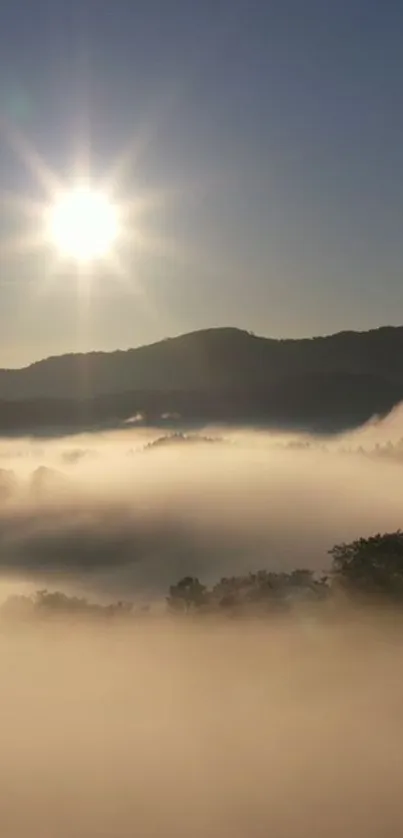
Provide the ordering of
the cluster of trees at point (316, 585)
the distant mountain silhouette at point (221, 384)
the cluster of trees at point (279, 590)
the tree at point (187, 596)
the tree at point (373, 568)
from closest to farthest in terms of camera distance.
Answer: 1. the tree at point (373, 568)
2. the cluster of trees at point (316, 585)
3. the cluster of trees at point (279, 590)
4. the tree at point (187, 596)
5. the distant mountain silhouette at point (221, 384)

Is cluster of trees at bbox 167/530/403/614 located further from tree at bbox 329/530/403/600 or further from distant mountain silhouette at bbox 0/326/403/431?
distant mountain silhouette at bbox 0/326/403/431

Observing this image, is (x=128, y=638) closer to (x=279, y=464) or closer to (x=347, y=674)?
(x=347, y=674)

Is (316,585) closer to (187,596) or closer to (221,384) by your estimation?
(187,596)

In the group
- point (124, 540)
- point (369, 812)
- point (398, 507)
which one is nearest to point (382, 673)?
point (369, 812)

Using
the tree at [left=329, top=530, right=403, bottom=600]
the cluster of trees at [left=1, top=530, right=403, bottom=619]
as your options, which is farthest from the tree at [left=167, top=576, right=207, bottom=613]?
the tree at [left=329, top=530, right=403, bottom=600]

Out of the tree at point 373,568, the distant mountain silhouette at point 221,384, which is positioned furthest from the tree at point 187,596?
the distant mountain silhouette at point 221,384

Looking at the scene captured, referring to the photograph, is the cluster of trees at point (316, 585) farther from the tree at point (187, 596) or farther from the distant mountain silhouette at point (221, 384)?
the distant mountain silhouette at point (221, 384)
